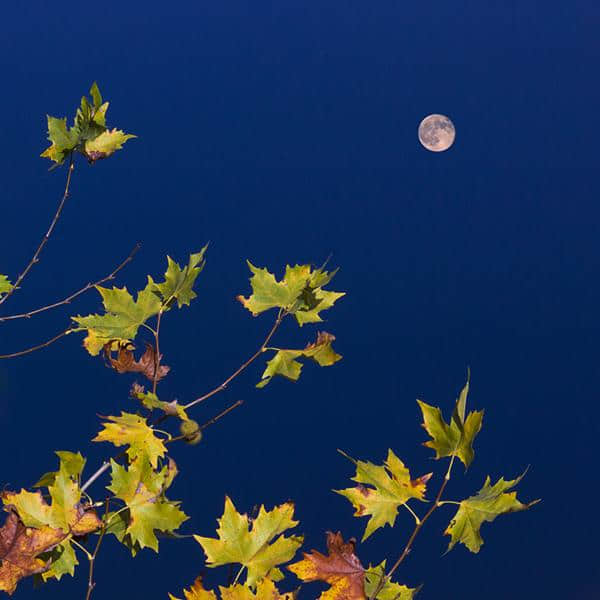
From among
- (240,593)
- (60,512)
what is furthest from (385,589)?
(60,512)

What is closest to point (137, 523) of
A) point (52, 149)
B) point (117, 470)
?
point (117, 470)

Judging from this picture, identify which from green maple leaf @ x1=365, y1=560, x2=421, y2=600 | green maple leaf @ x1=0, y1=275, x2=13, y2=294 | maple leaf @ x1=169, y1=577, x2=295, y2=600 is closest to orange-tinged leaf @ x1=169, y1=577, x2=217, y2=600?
maple leaf @ x1=169, y1=577, x2=295, y2=600

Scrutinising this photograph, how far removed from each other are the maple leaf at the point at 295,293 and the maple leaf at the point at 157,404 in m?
0.34

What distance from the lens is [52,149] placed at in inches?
91.9

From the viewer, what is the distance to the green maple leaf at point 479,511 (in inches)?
59.1

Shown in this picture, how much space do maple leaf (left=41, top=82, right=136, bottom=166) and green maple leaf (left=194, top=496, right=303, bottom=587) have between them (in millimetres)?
1116

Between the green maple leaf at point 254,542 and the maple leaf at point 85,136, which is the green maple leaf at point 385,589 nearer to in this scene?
the green maple leaf at point 254,542

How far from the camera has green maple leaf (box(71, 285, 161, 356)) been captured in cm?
195

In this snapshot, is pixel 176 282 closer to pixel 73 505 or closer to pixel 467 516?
pixel 73 505

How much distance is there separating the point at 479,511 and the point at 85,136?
1411 millimetres

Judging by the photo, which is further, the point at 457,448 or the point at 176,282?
the point at 176,282

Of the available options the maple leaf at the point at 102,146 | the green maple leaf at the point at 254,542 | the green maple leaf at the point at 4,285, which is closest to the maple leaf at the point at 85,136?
the maple leaf at the point at 102,146

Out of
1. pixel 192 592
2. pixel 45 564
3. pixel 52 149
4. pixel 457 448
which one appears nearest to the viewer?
pixel 457 448

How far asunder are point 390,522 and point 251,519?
0.28 meters
